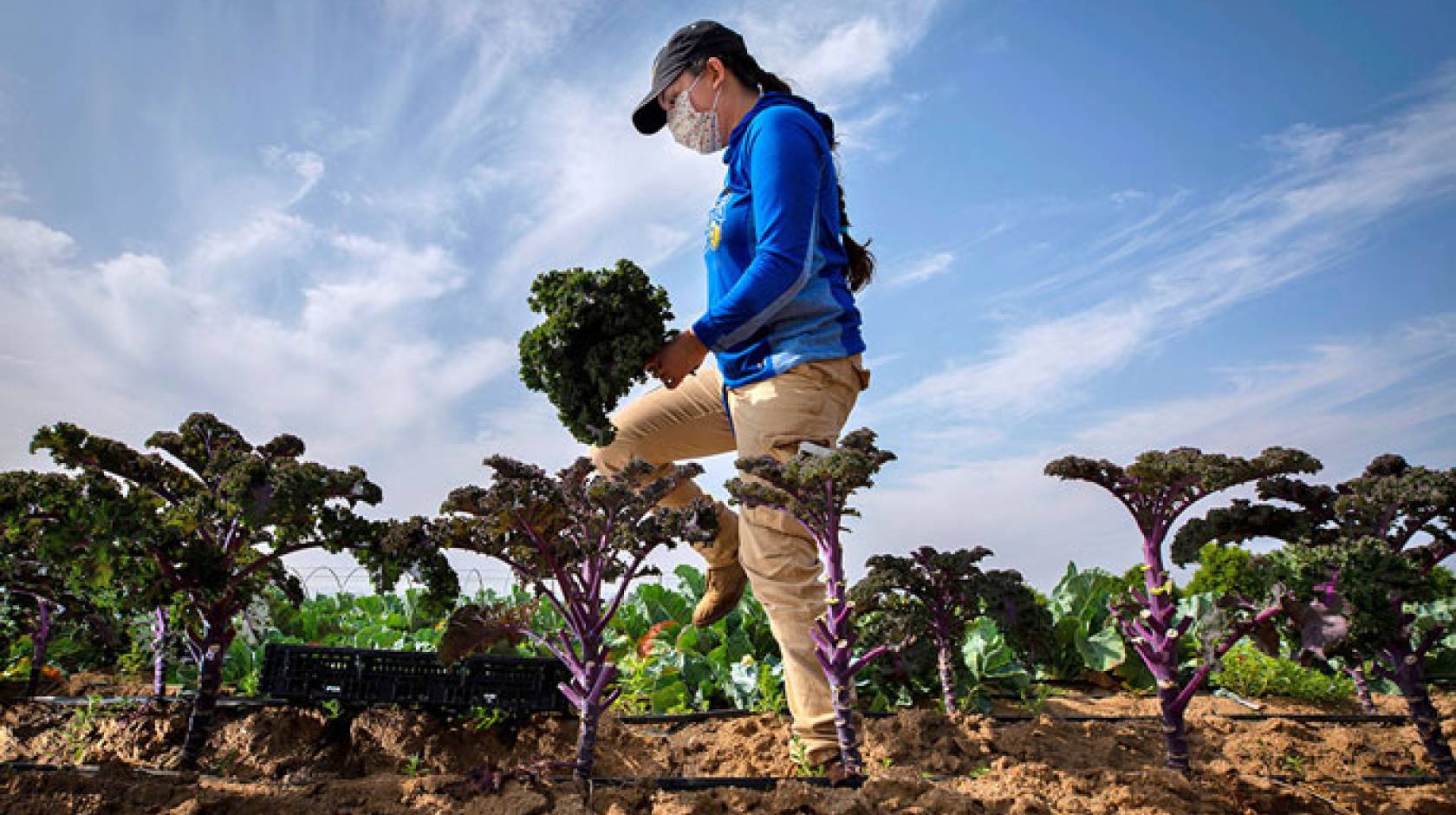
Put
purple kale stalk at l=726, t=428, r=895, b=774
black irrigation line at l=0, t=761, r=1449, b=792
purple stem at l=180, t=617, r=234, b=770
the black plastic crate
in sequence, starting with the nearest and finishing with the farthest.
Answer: black irrigation line at l=0, t=761, r=1449, b=792 < purple kale stalk at l=726, t=428, r=895, b=774 < purple stem at l=180, t=617, r=234, b=770 < the black plastic crate

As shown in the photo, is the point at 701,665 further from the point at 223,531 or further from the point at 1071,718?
the point at 223,531

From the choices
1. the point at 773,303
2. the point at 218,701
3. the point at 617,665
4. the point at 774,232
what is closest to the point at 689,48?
the point at 774,232

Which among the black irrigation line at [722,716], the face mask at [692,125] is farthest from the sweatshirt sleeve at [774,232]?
the black irrigation line at [722,716]

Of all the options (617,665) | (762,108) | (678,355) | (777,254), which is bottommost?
(617,665)

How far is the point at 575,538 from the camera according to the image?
2955 millimetres

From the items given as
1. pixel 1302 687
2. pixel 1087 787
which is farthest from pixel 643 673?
pixel 1302 687

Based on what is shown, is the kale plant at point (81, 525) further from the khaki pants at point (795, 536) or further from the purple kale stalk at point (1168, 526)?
the purple kale stalk at point (1168, 526)

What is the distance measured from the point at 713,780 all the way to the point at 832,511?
0.89 meters

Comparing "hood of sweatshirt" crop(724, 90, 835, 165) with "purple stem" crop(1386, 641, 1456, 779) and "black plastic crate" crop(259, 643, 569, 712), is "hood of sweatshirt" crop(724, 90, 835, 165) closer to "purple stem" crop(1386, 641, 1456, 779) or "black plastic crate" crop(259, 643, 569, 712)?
"black plastic crate" crop(259, 643, 569, 712)

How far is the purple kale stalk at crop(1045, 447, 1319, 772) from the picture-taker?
121 inches

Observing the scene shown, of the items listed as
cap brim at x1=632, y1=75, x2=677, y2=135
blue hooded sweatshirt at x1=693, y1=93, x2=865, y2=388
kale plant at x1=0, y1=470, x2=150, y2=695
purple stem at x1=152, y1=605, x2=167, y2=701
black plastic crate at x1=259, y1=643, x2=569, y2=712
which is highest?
cap brim at x1=632, y1=75, x2=677, y2=135

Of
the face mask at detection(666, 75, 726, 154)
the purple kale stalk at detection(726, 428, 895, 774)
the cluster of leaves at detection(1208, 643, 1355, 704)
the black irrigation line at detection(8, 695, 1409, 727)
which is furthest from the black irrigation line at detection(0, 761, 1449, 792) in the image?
the face mask at detection(666, 75, 726, 154)

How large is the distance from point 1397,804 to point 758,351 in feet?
8.50

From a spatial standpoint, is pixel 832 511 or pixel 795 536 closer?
pixel 832 511
